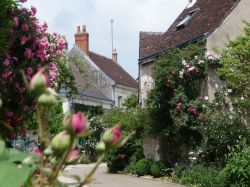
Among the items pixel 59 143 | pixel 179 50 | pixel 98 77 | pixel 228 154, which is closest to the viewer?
pixel 59 143

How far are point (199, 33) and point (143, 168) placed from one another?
5.59 m

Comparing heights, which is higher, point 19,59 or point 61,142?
point 19,59

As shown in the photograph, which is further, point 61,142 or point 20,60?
point 20,60

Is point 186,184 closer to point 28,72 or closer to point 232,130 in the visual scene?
point 232,130

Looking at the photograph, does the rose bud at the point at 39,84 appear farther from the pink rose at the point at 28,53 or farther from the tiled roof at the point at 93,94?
the tiled roof at the point at 93,94

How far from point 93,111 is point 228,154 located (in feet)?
73.0

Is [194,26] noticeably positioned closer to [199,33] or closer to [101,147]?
[199,33]

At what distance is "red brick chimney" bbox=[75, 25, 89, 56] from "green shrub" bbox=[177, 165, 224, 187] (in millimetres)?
24339

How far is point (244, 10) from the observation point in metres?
19.6

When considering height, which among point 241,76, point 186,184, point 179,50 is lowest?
point 186,184

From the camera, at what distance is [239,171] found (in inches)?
547

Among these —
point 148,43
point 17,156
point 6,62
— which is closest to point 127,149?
point 148,43

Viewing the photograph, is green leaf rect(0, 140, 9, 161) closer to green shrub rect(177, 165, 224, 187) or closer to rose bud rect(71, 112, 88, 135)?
rose bud rect(71, 112, 88, 135)

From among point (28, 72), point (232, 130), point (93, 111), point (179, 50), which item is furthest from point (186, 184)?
point (93, 111)
